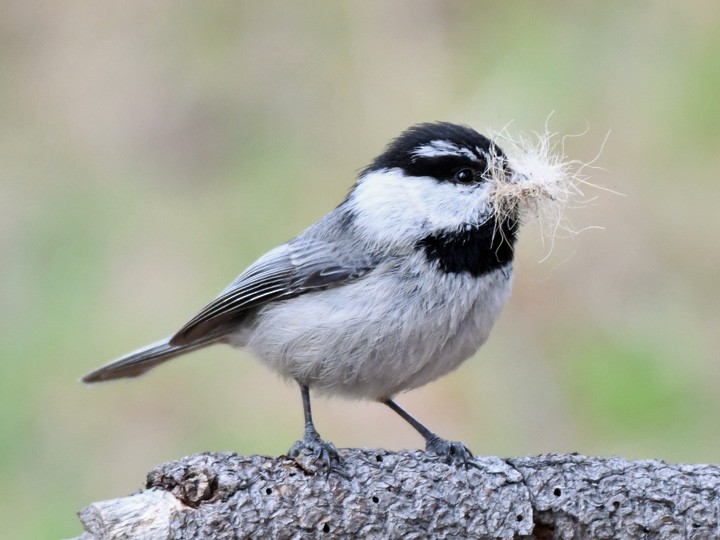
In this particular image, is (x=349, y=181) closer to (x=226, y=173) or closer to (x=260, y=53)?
(x=226, y=173)

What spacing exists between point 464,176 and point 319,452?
1036 millimetres

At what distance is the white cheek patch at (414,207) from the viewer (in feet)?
10.3

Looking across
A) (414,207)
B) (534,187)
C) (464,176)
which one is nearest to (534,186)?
(534,187)

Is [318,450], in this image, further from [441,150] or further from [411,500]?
[441,150]

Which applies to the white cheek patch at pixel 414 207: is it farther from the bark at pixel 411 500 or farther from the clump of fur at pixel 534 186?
the bark at pixel 411 500

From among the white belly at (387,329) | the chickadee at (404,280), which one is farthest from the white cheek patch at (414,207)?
the white belly at (387,329)

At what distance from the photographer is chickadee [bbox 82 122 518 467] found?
10.3ft

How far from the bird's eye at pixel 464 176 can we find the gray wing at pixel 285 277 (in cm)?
39

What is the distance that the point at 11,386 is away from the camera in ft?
16.3

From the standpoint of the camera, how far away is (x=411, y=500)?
2.62 m

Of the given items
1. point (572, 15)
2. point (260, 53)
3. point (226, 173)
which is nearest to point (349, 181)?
point (226, 173)

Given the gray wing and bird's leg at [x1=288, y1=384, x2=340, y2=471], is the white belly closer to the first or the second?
the gray wing

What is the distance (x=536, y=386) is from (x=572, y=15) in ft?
8.51

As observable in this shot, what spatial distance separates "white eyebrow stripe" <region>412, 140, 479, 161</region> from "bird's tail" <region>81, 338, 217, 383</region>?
1.15 metres
